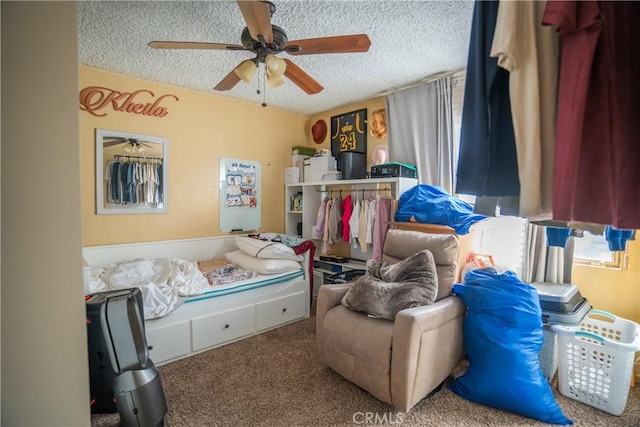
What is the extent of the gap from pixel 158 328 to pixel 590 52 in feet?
8.64

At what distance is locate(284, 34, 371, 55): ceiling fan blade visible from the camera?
167 centimetres

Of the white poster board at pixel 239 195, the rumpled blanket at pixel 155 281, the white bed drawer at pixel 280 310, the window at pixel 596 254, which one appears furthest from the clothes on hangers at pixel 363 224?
the window at pixel 596 254

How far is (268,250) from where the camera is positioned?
9.75 feet

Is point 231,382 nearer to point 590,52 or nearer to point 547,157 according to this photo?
point 547,157

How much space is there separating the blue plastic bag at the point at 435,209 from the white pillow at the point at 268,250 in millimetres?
1156

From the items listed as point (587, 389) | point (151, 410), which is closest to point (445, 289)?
point (587, 389)

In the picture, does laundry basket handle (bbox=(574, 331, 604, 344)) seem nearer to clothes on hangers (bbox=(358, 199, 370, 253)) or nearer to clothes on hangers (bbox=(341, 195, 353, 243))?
clothes on hangers (bbox=(358, 199, 370, 253))

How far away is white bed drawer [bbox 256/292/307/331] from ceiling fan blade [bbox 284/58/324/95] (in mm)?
1921

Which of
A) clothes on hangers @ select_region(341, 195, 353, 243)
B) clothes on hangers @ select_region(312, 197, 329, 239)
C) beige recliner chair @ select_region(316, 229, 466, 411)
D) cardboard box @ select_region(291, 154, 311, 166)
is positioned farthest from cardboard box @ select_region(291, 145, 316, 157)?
beige recliner chair @ select_region(316, 229, 466, 411)

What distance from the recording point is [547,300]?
1941mm

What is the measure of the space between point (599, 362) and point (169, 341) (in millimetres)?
2806

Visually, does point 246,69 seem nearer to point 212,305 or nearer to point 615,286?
point 212,305

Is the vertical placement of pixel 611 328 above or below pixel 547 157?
below

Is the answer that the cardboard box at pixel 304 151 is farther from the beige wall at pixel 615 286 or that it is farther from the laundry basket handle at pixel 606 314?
the laundry basket handle at pixel 606 314
